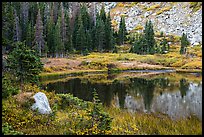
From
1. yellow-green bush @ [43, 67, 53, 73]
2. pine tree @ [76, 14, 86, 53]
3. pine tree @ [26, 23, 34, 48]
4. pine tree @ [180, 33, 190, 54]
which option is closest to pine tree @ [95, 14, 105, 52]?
pine tree @ [76, 14, 86, 53]

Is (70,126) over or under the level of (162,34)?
under

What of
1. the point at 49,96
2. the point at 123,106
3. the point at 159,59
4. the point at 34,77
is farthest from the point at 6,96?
the point at 159,59

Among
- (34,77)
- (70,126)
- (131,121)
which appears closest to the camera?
(70,126)

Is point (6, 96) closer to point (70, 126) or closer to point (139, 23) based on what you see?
point (70, 126)

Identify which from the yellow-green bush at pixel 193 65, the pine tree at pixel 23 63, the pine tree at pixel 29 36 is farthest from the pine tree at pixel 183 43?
the pine tree at pixel 23 63

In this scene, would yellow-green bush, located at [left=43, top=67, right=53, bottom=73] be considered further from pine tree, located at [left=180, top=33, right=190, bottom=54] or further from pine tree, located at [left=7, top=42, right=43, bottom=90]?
pine tree, located at [left=180, top=33, right=190, bottom=54]

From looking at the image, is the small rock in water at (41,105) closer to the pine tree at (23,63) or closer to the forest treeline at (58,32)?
the pine tree at (23,63)

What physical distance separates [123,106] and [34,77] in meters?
8.13

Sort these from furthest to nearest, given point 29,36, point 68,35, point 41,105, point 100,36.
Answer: point 100,36, point 68,35, point 29,36, point 41,105

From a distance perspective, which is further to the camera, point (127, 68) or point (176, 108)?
point (127, 68)

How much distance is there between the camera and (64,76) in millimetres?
51312

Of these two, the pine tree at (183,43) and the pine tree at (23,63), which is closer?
the pine tree at (23,63)

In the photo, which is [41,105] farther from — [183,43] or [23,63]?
[183,43]

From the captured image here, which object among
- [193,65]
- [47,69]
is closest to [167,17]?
[193,65]
